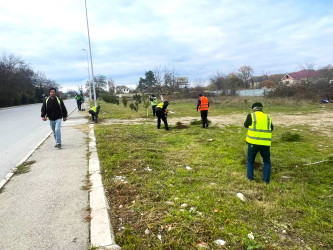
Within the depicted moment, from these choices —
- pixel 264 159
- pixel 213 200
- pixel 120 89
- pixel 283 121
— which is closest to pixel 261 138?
pixel 264 159

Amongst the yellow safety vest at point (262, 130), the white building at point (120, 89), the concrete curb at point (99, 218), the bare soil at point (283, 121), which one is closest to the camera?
the concrete curb at point (99, 218)

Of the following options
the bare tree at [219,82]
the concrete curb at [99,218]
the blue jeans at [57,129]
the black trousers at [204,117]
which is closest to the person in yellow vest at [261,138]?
the concrete curb at [99,218]

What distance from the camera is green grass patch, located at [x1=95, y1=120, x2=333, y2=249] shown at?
267 centimetres

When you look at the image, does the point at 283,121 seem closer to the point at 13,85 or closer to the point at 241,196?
the point at 241,196

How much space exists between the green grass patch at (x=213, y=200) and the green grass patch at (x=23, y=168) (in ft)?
5.44

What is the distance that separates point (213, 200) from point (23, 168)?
14.5ft

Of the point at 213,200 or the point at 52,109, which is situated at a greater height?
the point at 52,109

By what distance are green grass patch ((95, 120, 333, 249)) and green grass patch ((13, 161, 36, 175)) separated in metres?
1.66

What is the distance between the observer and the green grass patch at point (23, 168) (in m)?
5.11

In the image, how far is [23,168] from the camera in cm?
533

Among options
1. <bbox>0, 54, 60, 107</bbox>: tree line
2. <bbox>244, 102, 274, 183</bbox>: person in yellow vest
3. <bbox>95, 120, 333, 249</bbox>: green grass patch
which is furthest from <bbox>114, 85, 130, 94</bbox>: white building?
<bbox>244, 102, 274, 183</bbox>: person in yellow vest

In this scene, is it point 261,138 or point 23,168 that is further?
point 23,168

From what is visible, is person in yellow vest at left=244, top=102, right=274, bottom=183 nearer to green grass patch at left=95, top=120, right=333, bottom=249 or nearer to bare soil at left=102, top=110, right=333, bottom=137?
green grass patch at left=95, top=120, right=333, bottom=249

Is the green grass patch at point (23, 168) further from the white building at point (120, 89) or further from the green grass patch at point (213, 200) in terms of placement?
the white building at point (120, 89)
